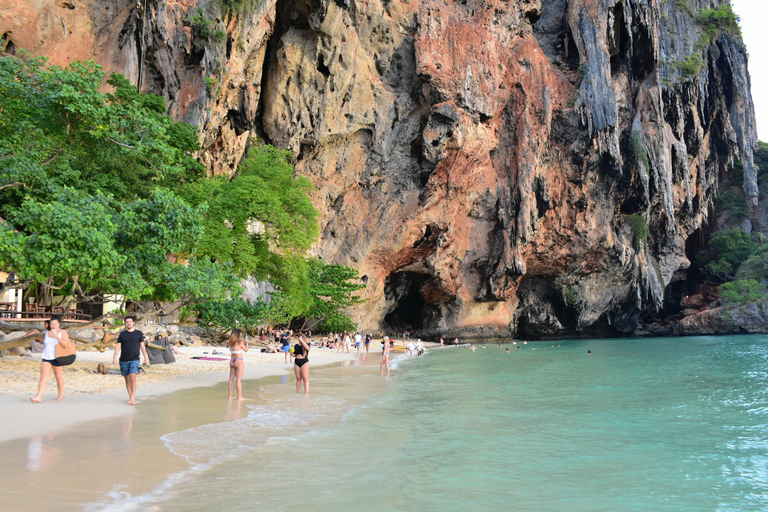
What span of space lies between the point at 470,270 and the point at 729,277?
32.2 metres

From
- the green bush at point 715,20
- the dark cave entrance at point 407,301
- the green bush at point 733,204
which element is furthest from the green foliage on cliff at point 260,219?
the green bush at point 733,204

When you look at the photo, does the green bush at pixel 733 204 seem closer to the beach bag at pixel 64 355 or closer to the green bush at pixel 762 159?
the green bush at pixel 762 159

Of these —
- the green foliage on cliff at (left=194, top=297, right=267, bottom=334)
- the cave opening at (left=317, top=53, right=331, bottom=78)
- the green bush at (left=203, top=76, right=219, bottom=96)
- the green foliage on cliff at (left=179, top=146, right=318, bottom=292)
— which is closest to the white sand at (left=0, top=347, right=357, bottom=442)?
the green foliage on cliff at (left=179, top=146, right=318, bottom=292)

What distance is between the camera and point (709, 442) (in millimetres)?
8008

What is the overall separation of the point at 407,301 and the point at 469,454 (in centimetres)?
4148

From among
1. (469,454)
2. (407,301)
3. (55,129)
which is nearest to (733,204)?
(407,301)

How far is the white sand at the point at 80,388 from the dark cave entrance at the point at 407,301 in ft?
79.9

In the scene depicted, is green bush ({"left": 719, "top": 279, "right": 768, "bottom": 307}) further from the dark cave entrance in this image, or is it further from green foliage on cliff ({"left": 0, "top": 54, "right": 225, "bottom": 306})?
green foliage on cliff ({"left": 0, "top": 54, "right": 225, "bottom": 306})

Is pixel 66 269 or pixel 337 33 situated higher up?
pixel 337 33

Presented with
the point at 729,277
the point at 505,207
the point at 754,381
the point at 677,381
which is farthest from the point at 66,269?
the point at 729,277

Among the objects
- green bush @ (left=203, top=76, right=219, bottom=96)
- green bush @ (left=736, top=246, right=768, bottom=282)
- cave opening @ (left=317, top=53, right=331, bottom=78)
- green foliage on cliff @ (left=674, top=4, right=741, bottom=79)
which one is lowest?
green bush @ (left=736, top=246, right=768, bottom=282)

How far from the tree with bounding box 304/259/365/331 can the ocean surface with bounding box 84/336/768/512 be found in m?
19.0

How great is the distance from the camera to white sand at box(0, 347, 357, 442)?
22.8 feet

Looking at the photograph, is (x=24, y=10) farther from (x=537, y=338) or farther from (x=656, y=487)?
(x=537, y=338)
